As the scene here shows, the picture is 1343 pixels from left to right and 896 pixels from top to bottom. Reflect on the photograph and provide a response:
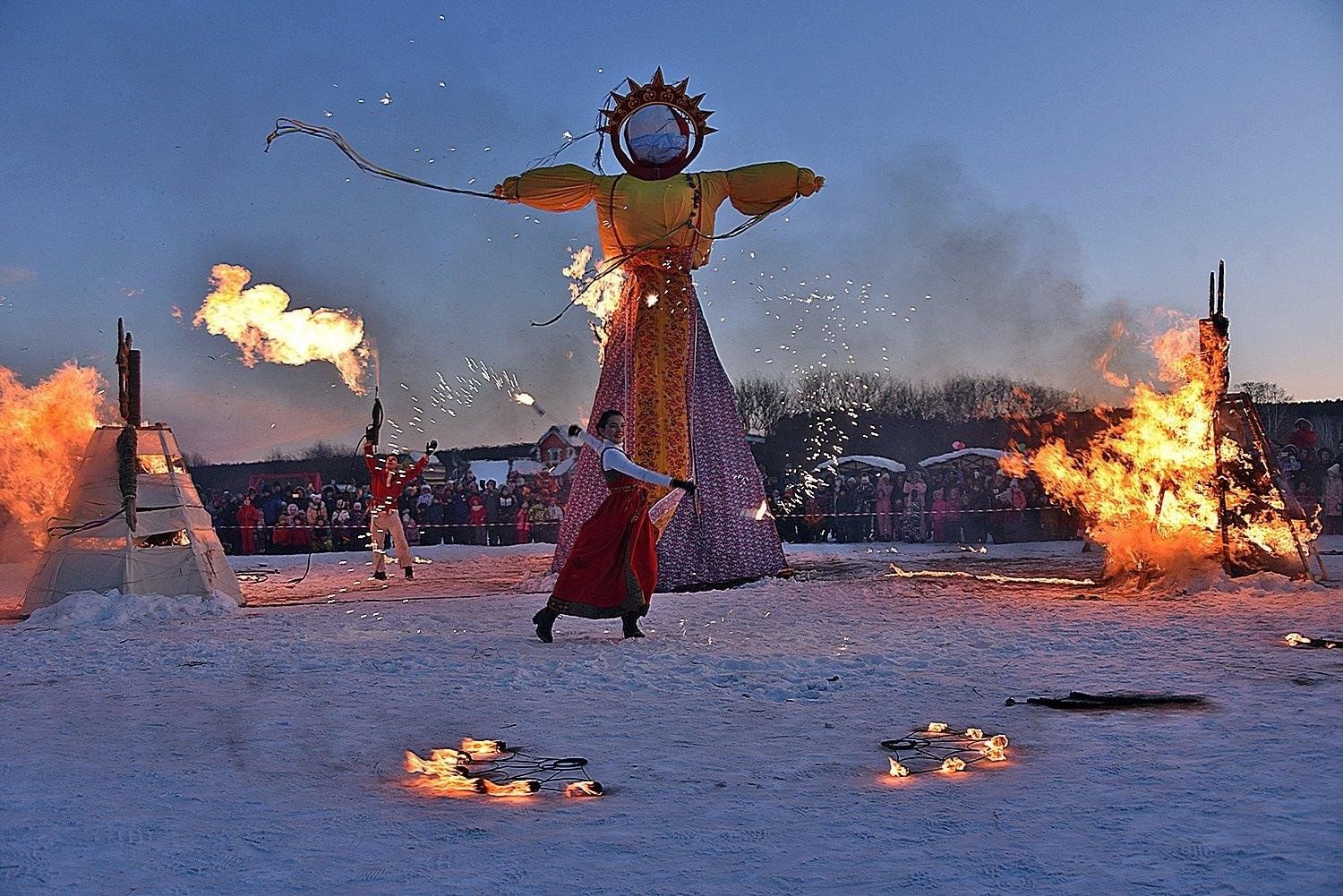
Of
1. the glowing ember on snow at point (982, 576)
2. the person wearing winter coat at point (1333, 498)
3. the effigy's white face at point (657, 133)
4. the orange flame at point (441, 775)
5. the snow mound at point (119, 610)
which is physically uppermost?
the effigy's white face at point (657, 133)

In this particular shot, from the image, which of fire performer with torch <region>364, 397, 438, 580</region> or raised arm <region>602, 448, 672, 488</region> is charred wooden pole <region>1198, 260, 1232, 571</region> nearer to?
raised arm <region>602, 448, 672, 488</region>

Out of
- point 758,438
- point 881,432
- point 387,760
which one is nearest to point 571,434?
point 387,760

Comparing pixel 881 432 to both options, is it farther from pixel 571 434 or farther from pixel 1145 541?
pixel 571 434

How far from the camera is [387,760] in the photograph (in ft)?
16.4

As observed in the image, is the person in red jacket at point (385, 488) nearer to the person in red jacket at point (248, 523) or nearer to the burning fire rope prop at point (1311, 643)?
the person in red jacket at point (248, 523)

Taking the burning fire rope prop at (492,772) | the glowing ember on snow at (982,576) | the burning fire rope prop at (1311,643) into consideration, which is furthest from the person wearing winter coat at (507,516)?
the burning fire rope prop at (492,772)

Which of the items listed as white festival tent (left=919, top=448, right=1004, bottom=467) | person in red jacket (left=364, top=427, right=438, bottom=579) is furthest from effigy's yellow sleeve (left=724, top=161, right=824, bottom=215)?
white festival tent (left=919, top=448, right=1004, bottom=467)

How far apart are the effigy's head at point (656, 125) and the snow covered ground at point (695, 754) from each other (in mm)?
4902

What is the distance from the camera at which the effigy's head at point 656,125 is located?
38.2 feet

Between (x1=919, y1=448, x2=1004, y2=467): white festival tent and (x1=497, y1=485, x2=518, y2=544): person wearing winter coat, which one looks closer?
(x1=497, y1=485, x2=518, y2=544): person wearing winter coat

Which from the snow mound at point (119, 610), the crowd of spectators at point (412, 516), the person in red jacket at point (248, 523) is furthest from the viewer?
the crowd of spectators at point (412, 516)

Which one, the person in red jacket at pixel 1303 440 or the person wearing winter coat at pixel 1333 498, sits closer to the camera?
the person in red jacket at pixel 1303 440

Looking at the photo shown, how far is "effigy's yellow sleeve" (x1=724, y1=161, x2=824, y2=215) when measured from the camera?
11656 millimetres

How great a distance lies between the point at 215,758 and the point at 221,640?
4.16 m
